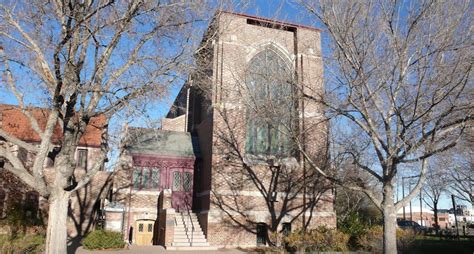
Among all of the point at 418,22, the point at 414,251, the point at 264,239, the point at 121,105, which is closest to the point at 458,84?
the point at 418,22

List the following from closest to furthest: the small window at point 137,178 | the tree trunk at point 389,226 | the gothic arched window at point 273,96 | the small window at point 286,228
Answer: the tree trunk at point 389,226, the gothic arched window at point 273,96, the small window at point 286,228, the small window at point 137,178

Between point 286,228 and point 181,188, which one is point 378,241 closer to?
point 286,228

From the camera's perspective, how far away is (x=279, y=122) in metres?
15.7

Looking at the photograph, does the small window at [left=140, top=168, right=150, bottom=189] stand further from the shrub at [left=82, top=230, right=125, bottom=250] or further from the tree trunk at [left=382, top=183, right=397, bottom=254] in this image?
the tree trunk at [left=382, top=183, right=397, bottom=254]

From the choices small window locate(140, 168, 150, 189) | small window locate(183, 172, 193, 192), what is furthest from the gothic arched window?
small window locate(140, 168, 150, 189)

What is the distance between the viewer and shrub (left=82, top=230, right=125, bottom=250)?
20078 mm

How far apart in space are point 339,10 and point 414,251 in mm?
12973

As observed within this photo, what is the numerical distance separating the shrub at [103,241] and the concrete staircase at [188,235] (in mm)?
2566

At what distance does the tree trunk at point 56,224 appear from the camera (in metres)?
11.5

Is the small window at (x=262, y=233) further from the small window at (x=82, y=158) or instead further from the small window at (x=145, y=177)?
the small window at (x=82, y=158)

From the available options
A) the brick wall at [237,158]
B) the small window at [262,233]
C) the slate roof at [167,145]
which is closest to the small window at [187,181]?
the brick wall at [237,158]

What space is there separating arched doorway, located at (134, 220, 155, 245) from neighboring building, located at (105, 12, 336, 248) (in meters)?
0.06

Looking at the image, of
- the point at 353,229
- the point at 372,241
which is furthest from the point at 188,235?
the point at 372,241

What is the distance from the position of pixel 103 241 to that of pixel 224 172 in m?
7.33
